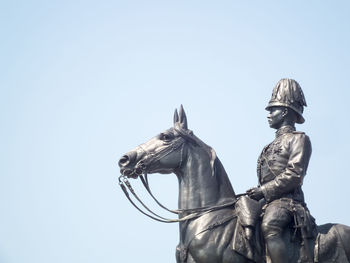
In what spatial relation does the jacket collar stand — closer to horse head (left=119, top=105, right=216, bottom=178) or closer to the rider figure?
the rider figure

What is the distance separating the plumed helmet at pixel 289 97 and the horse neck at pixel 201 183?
79.4 inches

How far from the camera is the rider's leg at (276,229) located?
12188 millimetres

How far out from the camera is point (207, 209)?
12.8 metres

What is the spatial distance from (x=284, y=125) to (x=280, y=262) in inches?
129

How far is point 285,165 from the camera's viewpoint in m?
13.3


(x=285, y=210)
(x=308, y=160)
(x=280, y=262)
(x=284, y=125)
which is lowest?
(x=280, y=262)

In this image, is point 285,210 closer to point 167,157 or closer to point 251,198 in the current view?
point 251,198

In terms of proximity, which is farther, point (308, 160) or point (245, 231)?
point (308, 160)

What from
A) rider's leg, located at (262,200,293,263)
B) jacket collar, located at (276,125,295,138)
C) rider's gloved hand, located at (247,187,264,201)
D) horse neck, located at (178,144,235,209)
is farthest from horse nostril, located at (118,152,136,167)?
jacket collar, located at (276,125,295,138)

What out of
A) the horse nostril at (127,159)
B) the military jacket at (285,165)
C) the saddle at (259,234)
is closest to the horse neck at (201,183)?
the saddle at (259,234)

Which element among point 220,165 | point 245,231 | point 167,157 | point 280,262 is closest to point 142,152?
point 167,157

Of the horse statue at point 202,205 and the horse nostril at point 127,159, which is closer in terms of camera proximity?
the horse statue at point 202,205

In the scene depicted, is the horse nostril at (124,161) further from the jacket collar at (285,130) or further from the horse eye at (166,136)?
the jacket collar at (285,130)

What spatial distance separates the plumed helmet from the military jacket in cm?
47
